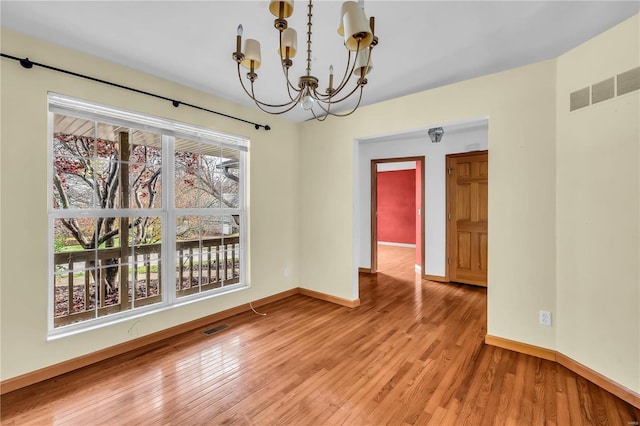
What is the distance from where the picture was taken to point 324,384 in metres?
1.99

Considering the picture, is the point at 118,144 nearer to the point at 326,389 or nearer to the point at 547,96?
the point at 326,389

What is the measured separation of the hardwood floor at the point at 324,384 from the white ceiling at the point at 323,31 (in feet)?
7.89

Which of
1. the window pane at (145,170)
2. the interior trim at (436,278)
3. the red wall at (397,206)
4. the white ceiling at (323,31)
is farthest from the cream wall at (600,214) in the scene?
the red wall at (397,206)

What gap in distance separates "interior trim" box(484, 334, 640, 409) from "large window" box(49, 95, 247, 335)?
9.23 ft

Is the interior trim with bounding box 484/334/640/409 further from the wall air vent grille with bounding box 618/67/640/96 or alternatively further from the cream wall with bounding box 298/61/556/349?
the wall air vent grille with bounding box 618/67/640/96

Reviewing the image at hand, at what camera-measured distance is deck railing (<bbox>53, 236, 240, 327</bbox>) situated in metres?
2.33

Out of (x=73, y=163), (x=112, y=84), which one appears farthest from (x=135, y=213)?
(x=112, y=84)

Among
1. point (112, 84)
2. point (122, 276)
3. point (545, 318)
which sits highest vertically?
point (112, 84)

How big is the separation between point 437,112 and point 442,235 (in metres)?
2.44

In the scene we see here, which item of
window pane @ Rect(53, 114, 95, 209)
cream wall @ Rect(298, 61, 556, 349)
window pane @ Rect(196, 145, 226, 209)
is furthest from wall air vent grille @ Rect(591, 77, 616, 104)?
window pane @ Rect(53, 114, 95, 209)

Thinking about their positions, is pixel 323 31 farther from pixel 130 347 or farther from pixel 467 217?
pixel 467 217

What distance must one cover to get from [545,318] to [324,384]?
190 centimetres

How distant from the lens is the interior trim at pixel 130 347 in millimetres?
1969

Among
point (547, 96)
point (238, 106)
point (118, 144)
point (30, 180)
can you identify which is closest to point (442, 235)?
point (547, 96)
